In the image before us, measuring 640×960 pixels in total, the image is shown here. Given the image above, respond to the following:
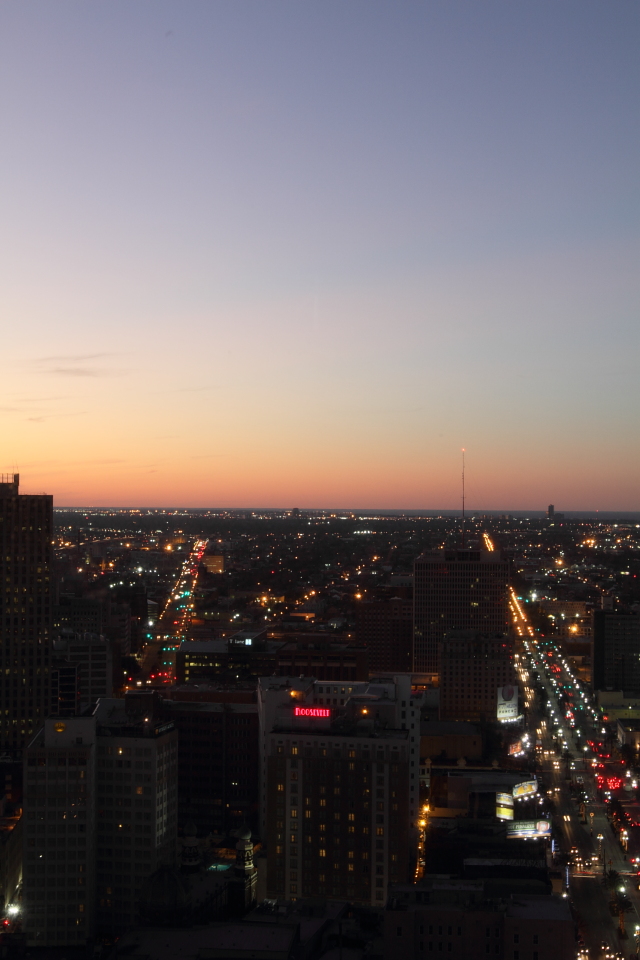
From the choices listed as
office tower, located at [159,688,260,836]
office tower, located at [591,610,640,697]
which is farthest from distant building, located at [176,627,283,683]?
office tower, located at [591,610,640,697]

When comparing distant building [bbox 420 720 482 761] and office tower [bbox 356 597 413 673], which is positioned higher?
office tower [bbox 356 597 413 673]

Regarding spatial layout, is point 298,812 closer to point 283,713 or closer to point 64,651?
point 283,713

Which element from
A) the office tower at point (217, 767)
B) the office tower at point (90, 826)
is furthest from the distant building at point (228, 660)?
the office tower at point (90, 826)

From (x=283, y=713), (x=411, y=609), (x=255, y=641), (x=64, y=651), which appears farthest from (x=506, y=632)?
(x=283, y=713)

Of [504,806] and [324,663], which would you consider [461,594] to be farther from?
[504,806]

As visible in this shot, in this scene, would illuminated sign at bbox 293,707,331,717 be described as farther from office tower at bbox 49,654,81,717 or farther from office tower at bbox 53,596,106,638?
office tower at bbox 53,596,106,638
